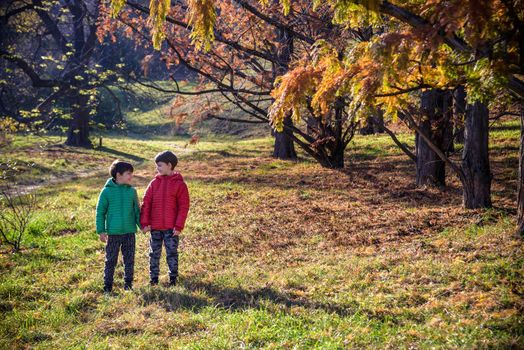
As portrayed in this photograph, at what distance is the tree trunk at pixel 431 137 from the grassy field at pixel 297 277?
0.41m

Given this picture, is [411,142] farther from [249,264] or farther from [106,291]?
[106,291]

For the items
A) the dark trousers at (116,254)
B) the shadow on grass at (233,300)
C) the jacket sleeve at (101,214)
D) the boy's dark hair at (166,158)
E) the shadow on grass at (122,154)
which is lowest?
the shadow on grass at (233,300)

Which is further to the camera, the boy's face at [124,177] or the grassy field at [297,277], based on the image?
the boy's face at [124,177]

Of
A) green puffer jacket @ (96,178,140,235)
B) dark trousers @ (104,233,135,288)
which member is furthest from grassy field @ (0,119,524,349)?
green puffer jacket @ (96,178,140,235)

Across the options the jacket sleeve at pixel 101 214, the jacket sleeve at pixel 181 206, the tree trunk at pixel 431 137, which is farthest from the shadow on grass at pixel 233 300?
the tree trunk at pixel 431 137

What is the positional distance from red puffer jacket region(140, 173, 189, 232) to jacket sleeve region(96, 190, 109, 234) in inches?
17.2

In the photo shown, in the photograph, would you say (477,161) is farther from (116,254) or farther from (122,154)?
(122,154)

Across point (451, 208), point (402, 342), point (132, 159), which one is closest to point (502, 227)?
point (451, 208)

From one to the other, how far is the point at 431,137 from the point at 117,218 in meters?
7.60

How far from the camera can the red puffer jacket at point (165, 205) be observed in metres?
6.05

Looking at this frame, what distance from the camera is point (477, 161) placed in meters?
8.52

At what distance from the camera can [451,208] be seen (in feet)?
29.1

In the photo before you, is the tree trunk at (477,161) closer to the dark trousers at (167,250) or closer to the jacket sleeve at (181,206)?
the jacket sleeve at (181,206)

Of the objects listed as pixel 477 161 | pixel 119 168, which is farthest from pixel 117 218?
pixel 477 161
